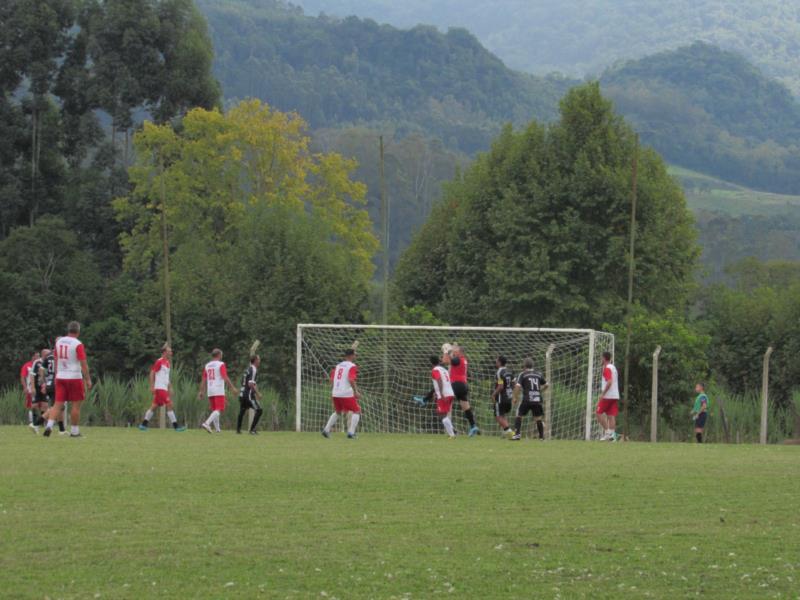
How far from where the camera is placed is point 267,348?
2288 inches

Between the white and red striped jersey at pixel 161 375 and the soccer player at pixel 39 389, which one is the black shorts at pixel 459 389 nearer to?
the white and red striped jersey at pixel 161 375

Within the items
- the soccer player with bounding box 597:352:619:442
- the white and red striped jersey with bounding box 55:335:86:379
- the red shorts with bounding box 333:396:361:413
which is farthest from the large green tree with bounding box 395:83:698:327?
the white and red striped jersey with bounding box 55:335:86:379

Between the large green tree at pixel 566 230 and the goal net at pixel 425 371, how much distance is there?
13.9 metres

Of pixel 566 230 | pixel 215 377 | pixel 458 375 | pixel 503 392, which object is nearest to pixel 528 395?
pixel 503 392

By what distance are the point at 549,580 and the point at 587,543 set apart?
5.17 feet

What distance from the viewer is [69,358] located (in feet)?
74.8

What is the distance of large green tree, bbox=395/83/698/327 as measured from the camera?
54469mm

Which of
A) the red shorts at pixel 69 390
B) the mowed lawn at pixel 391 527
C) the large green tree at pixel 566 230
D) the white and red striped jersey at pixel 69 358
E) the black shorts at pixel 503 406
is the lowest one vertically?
the mowed lawn at pixel 391 527

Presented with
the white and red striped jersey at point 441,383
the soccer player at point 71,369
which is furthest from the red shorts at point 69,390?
the white and red striped jersey at point 441,383

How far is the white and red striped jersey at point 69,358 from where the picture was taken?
22672 millimetres

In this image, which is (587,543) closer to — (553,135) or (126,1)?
(553,135)

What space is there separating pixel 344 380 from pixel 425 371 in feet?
40.3

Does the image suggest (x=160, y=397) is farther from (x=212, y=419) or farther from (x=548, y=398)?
(x=548, y=398)

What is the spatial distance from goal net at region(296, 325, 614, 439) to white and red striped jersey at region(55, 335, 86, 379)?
464 inches
